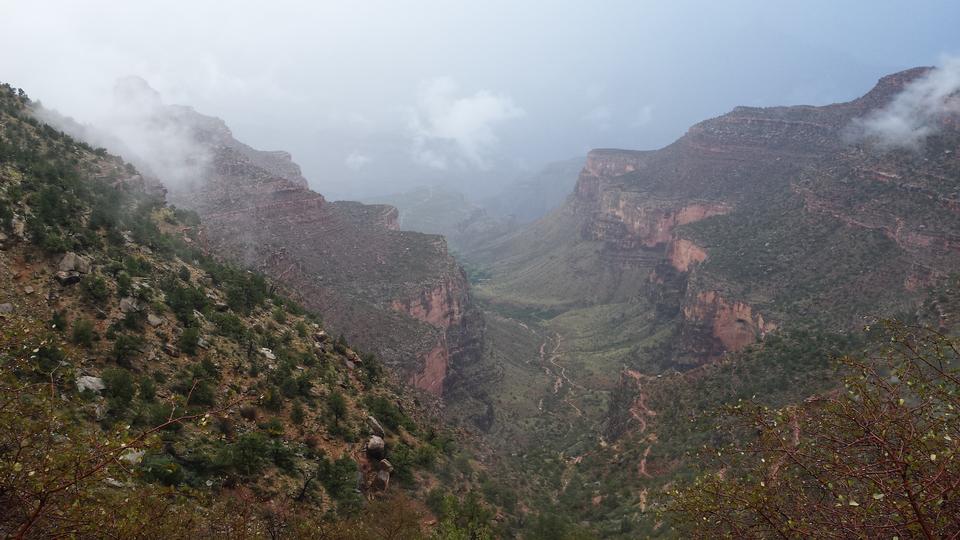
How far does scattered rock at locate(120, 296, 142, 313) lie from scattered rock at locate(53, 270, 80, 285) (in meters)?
1.42

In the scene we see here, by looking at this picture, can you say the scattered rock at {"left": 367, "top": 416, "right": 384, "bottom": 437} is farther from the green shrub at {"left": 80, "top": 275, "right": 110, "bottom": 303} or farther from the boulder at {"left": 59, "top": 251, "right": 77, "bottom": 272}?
the boulder at {"left": 59, "top": 251, "right": 77, "bottom": 272}

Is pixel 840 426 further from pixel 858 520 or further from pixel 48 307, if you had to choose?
pixel 48 307

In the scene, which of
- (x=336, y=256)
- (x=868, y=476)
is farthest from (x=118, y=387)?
(x=336, y=256)

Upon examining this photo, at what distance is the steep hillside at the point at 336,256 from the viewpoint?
4469 centimetres

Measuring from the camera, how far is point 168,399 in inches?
604

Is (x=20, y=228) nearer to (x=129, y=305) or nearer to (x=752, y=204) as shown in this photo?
(x=129, y=305)

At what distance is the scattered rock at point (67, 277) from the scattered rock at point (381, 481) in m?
11.5

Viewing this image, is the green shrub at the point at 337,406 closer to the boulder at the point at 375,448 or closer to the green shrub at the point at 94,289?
the boulder at the point at 375,448

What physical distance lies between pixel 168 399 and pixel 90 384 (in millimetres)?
1910

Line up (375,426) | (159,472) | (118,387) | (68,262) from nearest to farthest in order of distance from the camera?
1. (159,472)
2. (118,387)
3. (68,262)
4. (375,426)

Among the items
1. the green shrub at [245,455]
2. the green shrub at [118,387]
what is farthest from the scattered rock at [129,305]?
the green shrub at [245,455]

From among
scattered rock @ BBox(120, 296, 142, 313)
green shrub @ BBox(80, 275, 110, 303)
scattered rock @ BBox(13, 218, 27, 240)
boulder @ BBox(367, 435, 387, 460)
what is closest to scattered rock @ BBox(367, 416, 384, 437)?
boulder @ BBox(367, 435, 387, 460)

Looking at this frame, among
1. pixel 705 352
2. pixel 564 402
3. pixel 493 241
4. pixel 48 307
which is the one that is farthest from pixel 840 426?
pixel 493 241

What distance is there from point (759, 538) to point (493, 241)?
15253 cm
